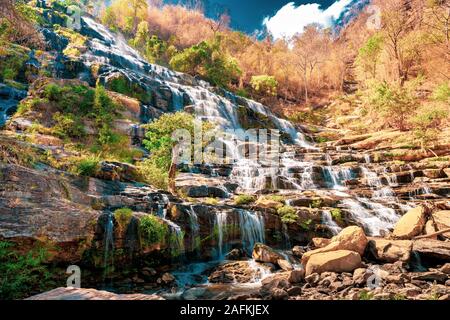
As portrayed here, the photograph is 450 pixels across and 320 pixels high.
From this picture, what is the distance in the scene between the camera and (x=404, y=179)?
48.4ft

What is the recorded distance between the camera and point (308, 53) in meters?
38.1

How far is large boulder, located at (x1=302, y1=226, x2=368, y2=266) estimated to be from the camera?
816 cm

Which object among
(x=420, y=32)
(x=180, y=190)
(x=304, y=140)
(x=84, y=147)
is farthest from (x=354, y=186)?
(x=420, y=32)

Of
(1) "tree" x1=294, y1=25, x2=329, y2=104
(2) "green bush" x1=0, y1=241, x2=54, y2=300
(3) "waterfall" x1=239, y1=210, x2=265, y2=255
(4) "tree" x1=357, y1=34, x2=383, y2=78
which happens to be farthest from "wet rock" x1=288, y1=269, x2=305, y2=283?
(1) "tree" x1=294, y1=25, x2=329, y2=104

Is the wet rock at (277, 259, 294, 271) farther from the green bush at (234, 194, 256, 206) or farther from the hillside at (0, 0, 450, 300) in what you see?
the green bush at (234, 194, 256, 206)

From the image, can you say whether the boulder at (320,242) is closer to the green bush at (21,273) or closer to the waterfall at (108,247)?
the waterfall at (108,247)

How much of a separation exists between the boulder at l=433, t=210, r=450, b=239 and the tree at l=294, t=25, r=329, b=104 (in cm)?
2756

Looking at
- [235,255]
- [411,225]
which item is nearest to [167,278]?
[235,255]

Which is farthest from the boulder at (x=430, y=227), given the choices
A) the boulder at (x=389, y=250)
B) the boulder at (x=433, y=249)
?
the boulder at (x=389, y=250)

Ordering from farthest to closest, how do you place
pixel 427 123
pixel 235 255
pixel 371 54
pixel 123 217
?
1. pixel 371 54
2. pixel 427 123
3. pixel 235 255
4. pixel 123 217

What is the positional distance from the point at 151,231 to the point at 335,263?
14.7 ft

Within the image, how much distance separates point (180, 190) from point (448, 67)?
24.4 m

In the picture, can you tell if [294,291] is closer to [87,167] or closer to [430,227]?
[430,227]

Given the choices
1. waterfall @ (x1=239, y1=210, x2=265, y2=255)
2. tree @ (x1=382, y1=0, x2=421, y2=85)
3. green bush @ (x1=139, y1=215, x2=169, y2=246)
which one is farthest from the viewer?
tree @ (x1=382, y1=0, x2=421, y2=85)
